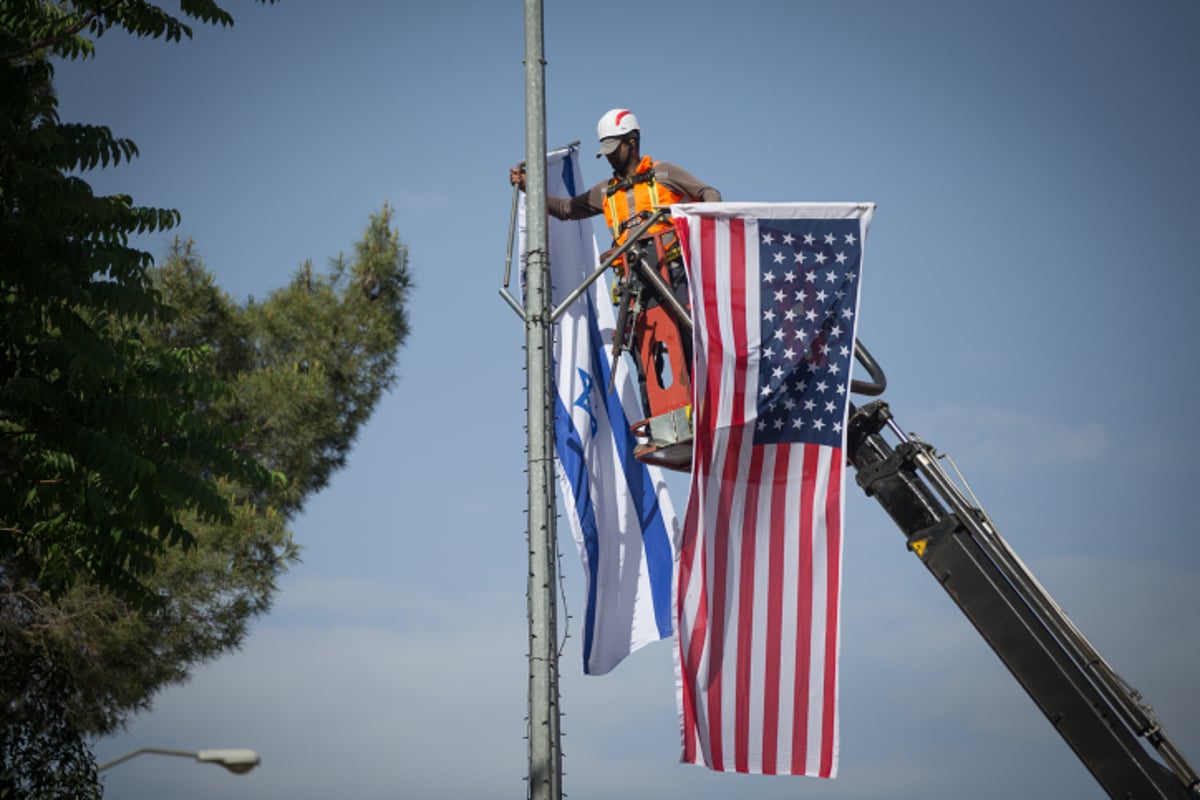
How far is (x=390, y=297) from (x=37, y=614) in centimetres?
794

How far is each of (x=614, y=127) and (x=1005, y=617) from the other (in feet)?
16.6

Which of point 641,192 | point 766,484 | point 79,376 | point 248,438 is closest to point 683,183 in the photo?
point 641,192

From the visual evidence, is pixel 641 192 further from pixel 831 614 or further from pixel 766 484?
pixel 831 614

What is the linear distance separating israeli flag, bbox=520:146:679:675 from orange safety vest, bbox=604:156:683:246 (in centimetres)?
96

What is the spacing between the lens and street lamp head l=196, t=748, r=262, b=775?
726cm

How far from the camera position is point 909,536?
964cm

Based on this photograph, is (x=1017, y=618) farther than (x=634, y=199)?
No

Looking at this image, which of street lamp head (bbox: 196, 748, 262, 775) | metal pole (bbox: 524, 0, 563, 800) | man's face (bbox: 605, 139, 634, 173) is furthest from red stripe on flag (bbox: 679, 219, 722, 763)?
street lamp head (bbox: 196, 748, 262, 775)

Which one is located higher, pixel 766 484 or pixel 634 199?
pixel 634 199

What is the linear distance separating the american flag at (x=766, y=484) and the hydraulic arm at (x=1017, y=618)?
42 centimetres

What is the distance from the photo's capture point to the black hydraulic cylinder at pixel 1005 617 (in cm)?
881

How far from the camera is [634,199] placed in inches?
431

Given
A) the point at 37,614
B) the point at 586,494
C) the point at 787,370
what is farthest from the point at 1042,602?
the point at 37,614

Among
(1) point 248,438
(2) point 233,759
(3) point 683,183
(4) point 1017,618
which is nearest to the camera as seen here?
(2) point 233,759
